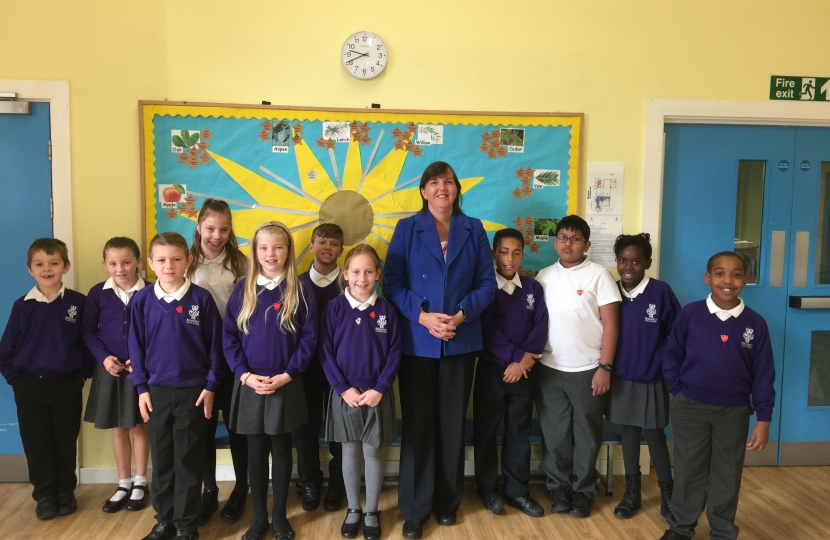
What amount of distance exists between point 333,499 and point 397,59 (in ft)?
6.98

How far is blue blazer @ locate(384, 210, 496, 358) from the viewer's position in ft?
7.31

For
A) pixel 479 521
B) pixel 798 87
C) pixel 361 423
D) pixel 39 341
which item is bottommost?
pixel 479 521

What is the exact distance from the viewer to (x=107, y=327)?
2375 millimetres

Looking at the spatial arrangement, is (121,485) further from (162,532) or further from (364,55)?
(364,55)

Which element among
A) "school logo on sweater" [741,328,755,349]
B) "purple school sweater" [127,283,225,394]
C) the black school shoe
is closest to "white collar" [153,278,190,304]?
"purple school sweater" [127,283,225,394]

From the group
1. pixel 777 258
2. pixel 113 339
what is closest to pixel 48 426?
pixel 113 339

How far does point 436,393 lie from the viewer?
2.31m

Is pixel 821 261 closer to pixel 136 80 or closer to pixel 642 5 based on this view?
pixel 642 5

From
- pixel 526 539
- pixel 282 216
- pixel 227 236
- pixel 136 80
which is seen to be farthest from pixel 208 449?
pixel 136 80

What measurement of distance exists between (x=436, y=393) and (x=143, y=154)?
5.96 feet

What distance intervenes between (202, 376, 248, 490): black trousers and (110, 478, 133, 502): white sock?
38cm

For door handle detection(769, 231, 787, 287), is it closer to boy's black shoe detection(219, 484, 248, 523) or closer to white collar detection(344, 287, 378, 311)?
white collar detection(344, 287, 378, 311)

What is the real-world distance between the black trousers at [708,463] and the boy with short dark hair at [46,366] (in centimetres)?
256

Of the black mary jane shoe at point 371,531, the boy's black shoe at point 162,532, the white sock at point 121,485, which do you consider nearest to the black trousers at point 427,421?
the black mary jane shoe at point 371,531
